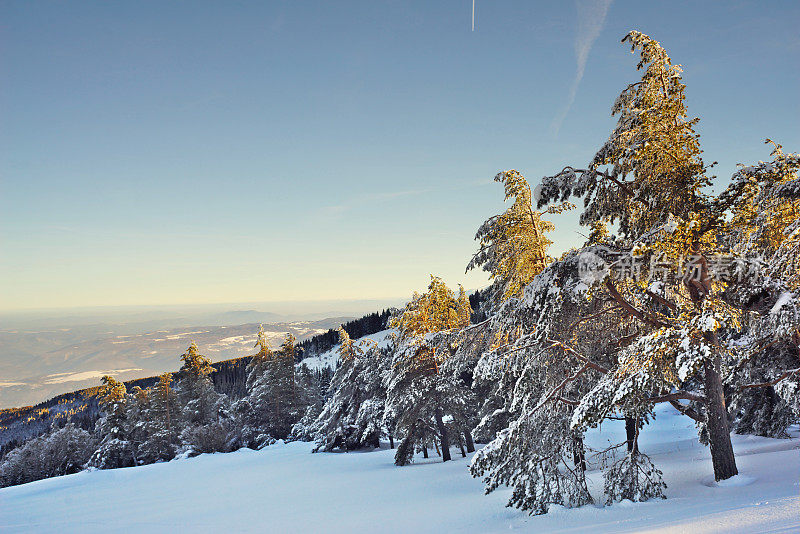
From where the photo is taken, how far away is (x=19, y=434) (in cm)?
13250

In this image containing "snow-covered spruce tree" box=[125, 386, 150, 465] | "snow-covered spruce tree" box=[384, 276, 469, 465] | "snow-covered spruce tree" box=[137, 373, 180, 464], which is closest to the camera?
"snow-covered spruce tree" box=[384, 276, 469, 465]

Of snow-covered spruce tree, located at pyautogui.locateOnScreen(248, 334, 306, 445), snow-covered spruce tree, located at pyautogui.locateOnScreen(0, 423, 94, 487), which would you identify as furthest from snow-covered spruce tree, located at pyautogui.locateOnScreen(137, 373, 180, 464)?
snow-covered spruce tree, located at pyautogui.locateOnScreen(0, 423, 94, 487)

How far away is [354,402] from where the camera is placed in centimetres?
2933

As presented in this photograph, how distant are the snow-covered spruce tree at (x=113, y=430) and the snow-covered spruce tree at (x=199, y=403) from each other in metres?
4.90

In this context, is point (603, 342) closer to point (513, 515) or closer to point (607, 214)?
point (607, 214)

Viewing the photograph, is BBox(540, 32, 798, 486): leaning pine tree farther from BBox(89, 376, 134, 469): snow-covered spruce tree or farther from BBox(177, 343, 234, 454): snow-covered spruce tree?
BBox(89, 376, 134, 469): snow-covered spruce tree

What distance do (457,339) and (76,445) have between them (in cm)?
5623

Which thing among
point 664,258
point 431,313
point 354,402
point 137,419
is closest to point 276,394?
point 137,419

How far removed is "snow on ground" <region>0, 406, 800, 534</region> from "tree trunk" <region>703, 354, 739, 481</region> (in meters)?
0.33

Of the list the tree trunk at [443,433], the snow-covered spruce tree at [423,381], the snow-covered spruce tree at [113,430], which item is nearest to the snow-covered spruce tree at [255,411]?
the snow-covered spruce tree at [113,430]

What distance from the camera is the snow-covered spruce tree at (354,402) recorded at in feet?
85.8

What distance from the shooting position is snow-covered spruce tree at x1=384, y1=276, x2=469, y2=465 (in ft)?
68.1

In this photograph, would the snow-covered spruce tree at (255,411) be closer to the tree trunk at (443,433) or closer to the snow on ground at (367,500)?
the snow on ground at (367,500)

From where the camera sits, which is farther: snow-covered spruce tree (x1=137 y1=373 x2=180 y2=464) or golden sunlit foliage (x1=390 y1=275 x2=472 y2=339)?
snow-covered spruce tree (x1=137 y1=373 x2=180 y2=464)
